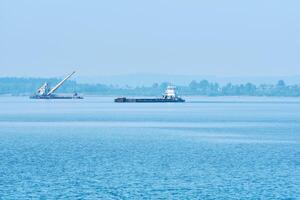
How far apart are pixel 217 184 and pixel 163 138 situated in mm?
32132

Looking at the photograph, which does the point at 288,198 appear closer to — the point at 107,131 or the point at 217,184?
the point at 217,184

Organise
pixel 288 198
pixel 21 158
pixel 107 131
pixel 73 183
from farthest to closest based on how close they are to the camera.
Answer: pixel 107 131 → pixel 21 158 → pixel 73 183 → pixel 288 198

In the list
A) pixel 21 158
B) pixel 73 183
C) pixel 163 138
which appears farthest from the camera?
pixel 163 138

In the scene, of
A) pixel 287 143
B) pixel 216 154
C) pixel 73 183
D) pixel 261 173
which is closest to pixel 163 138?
pixel 287 143

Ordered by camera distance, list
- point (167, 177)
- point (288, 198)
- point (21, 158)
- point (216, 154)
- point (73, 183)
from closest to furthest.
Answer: point (288, 198) → point (73, 183) → point (167, 177) → point (21, 158) → point (216, 154)

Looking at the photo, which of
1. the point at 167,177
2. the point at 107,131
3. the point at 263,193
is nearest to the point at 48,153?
the point at 167,177

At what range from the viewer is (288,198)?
108ft

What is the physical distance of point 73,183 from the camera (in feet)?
120

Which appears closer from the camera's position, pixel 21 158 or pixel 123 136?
pixel 21 158

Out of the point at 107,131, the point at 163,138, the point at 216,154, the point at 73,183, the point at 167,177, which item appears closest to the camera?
the point at 73,183

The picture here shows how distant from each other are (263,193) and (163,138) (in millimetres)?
34906

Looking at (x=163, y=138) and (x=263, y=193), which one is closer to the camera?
(x=263, y=193)

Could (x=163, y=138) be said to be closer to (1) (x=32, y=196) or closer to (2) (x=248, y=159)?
(2) (x=248, y=159)

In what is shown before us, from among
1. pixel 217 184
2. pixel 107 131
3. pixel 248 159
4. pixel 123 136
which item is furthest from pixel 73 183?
pixel 107 131
